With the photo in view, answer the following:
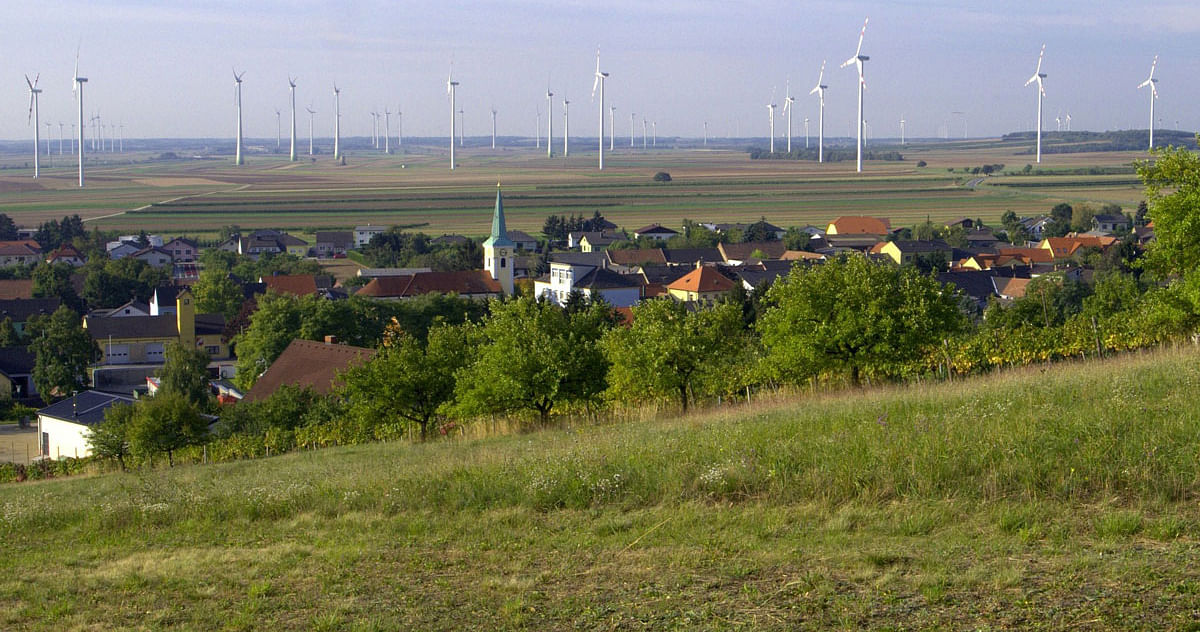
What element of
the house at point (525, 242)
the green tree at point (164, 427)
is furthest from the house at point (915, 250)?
the green tree at point (164, 427)

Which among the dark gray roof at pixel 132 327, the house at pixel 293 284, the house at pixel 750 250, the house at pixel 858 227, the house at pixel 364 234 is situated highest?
the house at pixel 858 227

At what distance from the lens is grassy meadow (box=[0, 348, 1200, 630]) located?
293 inches

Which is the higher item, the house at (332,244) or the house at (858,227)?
the house at (858,227)

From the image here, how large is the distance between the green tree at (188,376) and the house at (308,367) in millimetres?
3637

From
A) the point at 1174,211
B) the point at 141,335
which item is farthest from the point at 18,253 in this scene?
the point at 1174,211

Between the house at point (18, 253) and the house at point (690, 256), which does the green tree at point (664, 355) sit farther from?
the house at point (18, 253)

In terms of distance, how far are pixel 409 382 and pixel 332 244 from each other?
101m

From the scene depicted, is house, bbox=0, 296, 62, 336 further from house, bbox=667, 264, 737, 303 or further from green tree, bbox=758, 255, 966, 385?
green tree, bbox=758, 255, 966, 385

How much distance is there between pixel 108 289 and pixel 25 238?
55.6 m

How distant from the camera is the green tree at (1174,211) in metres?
21.8

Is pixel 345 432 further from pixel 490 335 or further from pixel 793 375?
pixel 793 375

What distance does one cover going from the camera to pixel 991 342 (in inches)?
Result: 899

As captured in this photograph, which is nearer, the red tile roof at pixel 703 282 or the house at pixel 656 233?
the red tile roof at pixel 703 282

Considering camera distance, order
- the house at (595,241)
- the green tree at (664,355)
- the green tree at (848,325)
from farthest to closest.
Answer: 1. the house at (595,241)
2. the green tree at (664,355)
3. the green tree at (848,325)
